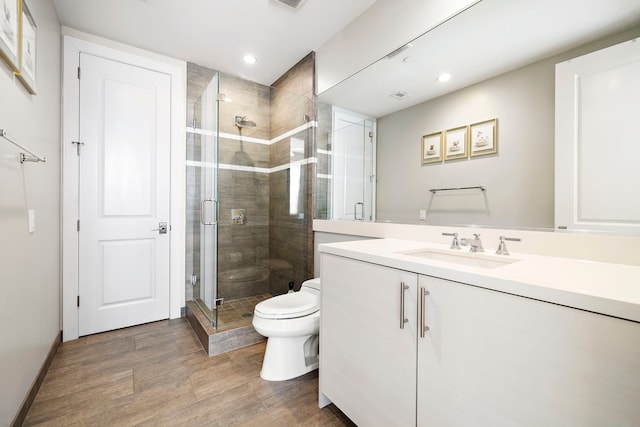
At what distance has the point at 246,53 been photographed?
8.57ft

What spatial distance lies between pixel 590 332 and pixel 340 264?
862 mm

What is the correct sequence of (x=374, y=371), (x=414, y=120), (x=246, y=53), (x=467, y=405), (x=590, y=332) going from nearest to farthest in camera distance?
1. (x=590, y=332)
2. (x=467, y=405)
3. (x=374, y=371)
4. (x=414, y=120)
5. (x=246, y=53)

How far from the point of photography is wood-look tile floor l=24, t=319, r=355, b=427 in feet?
4.54

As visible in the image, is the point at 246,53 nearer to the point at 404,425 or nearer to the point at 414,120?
the point at 414,120

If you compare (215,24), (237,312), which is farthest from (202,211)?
(215,24)

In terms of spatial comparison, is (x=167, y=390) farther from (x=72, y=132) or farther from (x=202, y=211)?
(x=72, y=132)

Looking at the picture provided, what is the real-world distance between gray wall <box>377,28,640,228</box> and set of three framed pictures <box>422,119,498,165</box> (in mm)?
28

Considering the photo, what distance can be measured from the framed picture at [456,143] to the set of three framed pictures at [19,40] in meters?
2.14

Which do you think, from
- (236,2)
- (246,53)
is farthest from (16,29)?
(246,53)

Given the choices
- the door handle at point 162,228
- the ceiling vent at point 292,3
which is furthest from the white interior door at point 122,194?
the ceiling vent at point 292,3

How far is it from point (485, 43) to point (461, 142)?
52cm

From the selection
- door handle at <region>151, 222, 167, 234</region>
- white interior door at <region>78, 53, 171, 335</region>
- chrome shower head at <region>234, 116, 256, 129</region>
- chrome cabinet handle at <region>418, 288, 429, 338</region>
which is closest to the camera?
chrome cabinet handle at <region>418, 288, 429, 338</region>

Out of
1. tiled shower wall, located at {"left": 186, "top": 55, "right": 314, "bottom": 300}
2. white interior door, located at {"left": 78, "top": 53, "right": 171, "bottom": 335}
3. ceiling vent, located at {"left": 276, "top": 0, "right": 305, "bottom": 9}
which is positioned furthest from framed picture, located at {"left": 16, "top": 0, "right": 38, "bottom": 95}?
ceiling vent, located at {"left": 276, "top": 0, "right": 305, "bottom": 9}

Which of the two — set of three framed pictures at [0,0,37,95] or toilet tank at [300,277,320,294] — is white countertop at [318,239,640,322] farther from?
set of three framed pictures at [0,0,37,95]
